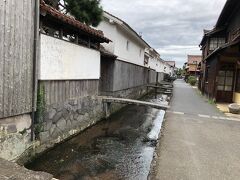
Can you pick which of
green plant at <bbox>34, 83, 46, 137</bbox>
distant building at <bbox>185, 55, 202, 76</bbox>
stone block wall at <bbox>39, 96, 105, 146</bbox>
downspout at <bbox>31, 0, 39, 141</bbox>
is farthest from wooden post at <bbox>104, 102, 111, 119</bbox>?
distant building at <bbox>185, 55, 202, 76</bbox>

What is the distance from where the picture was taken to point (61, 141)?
9188mm

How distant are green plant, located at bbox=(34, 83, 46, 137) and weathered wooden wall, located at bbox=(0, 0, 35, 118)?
500 millimetres

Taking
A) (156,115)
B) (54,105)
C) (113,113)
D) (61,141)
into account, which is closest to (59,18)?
(54,105)

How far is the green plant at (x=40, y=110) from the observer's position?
24.6ft

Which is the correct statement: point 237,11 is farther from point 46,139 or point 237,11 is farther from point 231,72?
point 46,139

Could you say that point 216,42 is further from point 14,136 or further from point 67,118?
point 14,136

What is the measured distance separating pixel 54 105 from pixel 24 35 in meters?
2.80

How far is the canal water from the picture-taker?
6.98m

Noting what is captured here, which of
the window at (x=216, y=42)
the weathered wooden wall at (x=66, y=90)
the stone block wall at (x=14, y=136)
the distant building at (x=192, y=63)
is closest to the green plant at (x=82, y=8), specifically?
the weathered wooden wall at (x=66, y=90)

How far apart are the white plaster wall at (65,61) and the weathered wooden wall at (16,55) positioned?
0.84 metres

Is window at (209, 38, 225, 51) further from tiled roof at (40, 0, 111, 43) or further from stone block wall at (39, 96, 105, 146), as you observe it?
tiled roof at (40, 0, 111, 43)

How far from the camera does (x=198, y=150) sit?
7336 mm

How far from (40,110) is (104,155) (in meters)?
2.58

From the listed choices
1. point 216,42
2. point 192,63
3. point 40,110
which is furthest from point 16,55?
point 192,63
